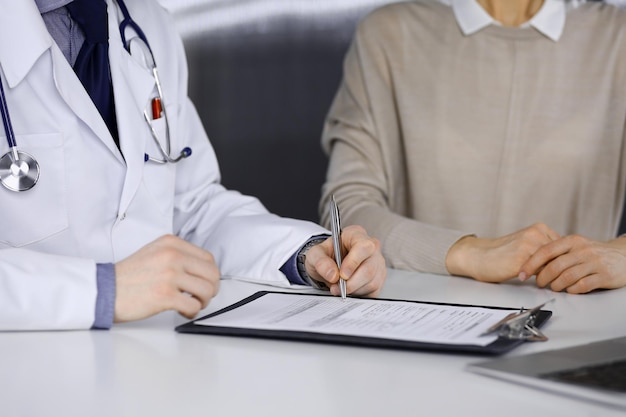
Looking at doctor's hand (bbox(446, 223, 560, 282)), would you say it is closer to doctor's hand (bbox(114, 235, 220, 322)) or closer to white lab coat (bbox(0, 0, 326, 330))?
white lab coat (bbox(0, 0, 326, 330))

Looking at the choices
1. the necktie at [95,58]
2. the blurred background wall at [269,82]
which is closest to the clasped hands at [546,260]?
the necktie at [95,58]

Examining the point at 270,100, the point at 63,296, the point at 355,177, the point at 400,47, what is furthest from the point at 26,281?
the point at 270,100

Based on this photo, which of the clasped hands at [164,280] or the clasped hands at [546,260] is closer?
the clasped hands at [164,280]

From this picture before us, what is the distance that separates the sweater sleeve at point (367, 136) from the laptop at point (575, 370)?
3.01 feet

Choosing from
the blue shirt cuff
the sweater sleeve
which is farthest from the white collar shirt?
the blue shirt cuff

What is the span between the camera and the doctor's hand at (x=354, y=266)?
4.47 feet

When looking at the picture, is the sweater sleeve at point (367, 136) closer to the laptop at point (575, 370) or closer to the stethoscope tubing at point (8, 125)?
the stethoscope tubing at point (8, 125)

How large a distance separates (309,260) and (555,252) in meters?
0.42

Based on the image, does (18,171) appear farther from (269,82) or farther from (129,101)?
(269,82)

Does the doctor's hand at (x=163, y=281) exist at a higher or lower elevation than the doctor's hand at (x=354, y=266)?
higher

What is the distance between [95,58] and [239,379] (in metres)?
0.79

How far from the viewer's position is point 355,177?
2.03 m

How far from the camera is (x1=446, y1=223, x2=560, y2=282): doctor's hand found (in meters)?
1.55

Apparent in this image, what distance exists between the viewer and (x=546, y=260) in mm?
1525
